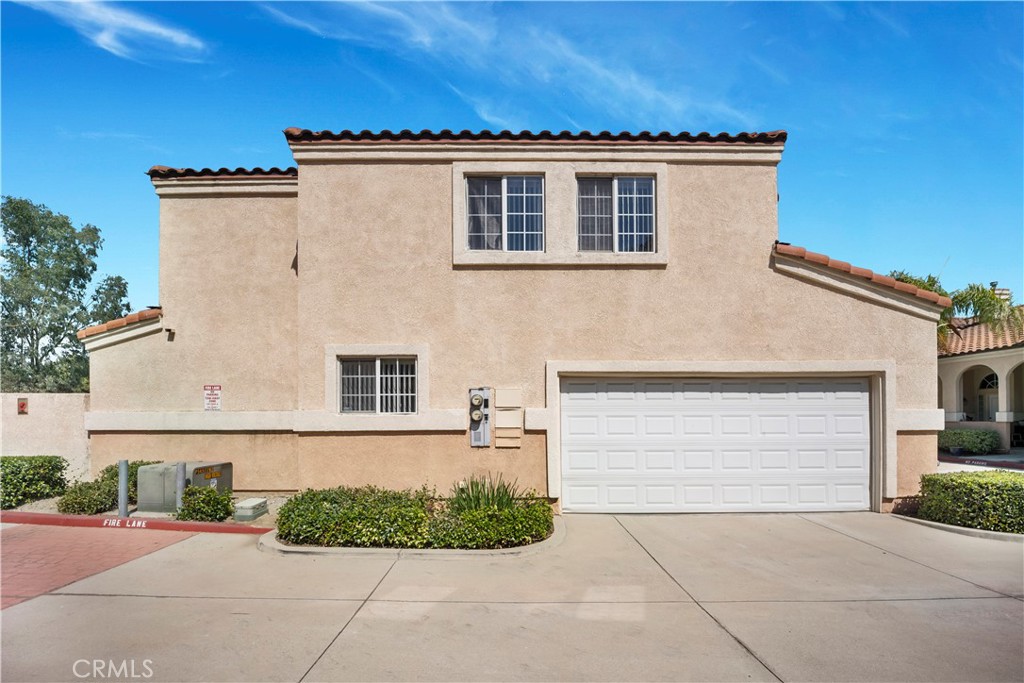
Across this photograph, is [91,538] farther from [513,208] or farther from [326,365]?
[513,208]

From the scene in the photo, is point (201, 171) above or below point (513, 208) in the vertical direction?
above

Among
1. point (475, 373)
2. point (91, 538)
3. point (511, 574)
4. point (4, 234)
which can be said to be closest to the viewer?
point (511, 574)

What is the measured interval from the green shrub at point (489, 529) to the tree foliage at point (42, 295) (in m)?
19.9

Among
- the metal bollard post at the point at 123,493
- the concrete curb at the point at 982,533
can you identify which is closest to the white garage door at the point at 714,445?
the concrete curb at the point at 982,533

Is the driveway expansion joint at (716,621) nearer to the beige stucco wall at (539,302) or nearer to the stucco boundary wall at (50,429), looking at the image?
the beige stucco wall at (539,302)

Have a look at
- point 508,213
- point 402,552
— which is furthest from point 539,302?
point 402,552

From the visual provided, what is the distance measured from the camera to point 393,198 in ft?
32.6

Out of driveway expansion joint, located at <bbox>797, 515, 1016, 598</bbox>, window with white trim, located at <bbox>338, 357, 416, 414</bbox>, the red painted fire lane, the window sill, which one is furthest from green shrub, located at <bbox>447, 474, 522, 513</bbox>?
driveway expansion joint, located at <bbox>797, 515, 1016, 598</bbox>

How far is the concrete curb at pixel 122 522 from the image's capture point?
863 cm

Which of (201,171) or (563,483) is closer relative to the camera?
(563,483)

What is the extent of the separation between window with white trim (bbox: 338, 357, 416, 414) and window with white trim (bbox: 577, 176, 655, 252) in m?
3.86

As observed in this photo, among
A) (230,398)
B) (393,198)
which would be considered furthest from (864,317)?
(230,398)

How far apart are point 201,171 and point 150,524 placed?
664cm

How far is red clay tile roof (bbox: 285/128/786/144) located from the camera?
9.84 meters
